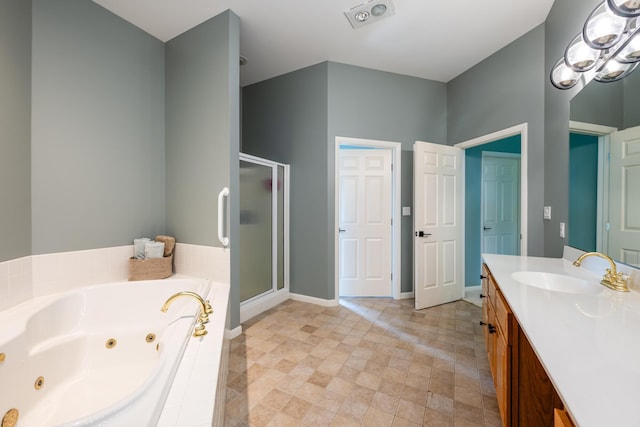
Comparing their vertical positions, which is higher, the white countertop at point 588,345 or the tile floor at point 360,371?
the white countertop at point 588,345

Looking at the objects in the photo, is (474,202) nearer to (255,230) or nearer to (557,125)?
(557,125)

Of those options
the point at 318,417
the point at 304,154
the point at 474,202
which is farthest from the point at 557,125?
the point at 318,417

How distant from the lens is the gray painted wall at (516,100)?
214 centimetres

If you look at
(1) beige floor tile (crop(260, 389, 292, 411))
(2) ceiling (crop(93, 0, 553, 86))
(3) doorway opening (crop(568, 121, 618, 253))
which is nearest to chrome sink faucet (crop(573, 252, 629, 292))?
(3) doorway opening (crop(568, 121, 618, 253))

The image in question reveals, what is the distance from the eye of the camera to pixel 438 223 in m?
2.88

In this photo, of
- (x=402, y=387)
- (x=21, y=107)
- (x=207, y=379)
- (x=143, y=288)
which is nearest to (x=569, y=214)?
(x=402, y=387)

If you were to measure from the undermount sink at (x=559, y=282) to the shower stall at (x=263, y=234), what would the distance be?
2.14m

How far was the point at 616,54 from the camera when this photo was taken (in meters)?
1.21

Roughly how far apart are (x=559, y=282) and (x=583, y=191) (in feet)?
1.93

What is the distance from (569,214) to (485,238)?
182 centimetres

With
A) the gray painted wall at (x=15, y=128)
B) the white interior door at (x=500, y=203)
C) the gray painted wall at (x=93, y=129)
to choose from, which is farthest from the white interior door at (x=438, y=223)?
the gray painted wall at (x=15, y=128)

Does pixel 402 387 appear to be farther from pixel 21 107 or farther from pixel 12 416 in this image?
pixel 21 107

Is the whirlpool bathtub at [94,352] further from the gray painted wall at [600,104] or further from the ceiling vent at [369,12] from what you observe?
the ceiling vent at [369,12]

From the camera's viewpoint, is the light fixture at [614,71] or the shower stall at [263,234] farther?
the shower stall at [263,234]
